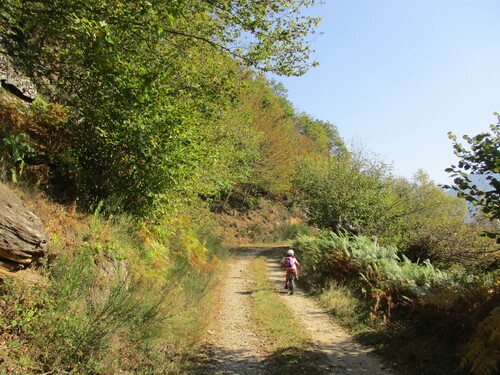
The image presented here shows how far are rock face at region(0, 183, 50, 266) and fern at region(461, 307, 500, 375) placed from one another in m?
5.82

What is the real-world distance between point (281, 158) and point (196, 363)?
27344mm

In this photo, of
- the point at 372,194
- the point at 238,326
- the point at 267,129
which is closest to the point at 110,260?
the point at 238,326

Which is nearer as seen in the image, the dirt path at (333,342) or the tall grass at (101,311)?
the tall grass at (101,311)

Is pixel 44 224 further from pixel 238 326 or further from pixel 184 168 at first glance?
pixel 238 326

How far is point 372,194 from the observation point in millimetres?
18406

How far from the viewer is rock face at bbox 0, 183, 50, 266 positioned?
12.9 ft

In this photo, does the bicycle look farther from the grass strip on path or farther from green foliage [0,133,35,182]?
green foliage [0,133,35,182]

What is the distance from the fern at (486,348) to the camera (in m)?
4.08

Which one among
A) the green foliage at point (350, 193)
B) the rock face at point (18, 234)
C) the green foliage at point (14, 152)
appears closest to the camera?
the rock face at point (18, 234)

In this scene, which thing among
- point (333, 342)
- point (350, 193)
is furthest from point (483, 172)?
point (350, 193)

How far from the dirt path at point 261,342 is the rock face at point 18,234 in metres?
3.23

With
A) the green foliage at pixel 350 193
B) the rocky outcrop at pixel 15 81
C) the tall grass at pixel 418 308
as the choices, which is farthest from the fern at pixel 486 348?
the green foliage at pixel 350 193

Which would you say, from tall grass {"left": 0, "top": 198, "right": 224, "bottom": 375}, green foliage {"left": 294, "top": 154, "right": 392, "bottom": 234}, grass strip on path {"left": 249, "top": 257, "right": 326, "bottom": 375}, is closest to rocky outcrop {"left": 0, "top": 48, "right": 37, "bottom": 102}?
tall grass {"left": 0, "top": 198, "right": 224, "bottom": 375}

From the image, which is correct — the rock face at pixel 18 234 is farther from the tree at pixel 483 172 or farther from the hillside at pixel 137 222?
the tree at pixel 483 172
